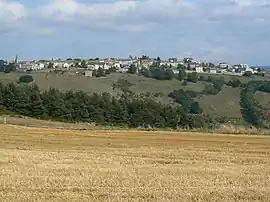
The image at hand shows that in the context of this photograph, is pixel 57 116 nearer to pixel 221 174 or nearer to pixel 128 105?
pixel 128 105

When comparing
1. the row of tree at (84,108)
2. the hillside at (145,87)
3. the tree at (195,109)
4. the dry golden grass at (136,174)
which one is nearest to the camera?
the dry golden grass at (136,174)

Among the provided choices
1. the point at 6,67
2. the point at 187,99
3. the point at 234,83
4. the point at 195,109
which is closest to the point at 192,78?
the point at 234,83

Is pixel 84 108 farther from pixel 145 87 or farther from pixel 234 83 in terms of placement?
pixel 234 83

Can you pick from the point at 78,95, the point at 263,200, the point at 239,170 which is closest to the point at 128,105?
the point at 78,95

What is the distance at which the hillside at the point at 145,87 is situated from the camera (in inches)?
4053

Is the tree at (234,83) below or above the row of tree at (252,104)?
above

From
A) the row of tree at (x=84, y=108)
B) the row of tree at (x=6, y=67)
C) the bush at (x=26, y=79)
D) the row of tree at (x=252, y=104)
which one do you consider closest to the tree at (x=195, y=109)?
the row of tree at (x=252, y=104)

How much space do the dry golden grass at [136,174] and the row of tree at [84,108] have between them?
158ft

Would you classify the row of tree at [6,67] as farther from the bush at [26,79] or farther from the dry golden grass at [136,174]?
the dry golden grass at [136,174]

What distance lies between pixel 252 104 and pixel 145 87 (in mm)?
34022

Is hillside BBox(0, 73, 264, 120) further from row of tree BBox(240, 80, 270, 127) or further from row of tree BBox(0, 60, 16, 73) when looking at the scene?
row of tree BBox(0, 60, 16, 73)

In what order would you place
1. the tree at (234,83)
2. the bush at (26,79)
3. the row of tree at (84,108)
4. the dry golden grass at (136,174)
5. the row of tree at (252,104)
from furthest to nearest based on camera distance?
the bush at (26,79) < the tree at (234,83) < the row of tree at (252,104) < the row of tree at (84,108) < the dry golden grass at (136,174)

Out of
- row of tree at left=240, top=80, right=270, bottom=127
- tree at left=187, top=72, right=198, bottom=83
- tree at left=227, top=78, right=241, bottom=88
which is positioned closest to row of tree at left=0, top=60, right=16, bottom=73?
tree at left=187, top=72, right=198, bottom=83

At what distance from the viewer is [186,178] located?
15820 millimetres
